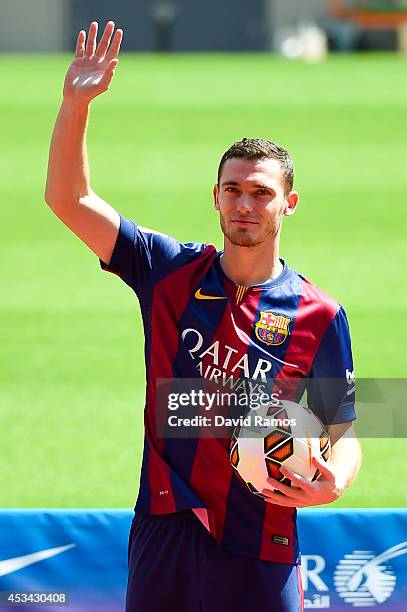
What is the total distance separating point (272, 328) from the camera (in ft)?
13.4

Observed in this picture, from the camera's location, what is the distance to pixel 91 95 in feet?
13.3

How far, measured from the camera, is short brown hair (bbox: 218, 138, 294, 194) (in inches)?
162

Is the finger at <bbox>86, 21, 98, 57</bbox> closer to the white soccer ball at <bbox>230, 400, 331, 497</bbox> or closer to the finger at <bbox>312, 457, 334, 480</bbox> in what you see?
the white soccer ball at <bbox>230, 400, 331, 497</bbox>

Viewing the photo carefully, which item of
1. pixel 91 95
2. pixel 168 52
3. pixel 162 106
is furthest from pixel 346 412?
pixel 168 52

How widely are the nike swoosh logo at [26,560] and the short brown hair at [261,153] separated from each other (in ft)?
6.64

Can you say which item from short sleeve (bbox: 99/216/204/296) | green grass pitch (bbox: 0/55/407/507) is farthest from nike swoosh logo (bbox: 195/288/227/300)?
green grass pitch (bbox: 0/55/407/507)

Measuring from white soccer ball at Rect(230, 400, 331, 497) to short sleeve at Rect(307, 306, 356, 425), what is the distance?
100mm

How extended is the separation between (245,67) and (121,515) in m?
24.6

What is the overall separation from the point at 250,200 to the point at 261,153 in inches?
6.9

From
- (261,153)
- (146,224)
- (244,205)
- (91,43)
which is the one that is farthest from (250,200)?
(146,224)

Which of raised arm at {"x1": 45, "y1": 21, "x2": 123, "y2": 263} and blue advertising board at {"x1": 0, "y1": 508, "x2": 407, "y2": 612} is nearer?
raised arm at {"x1": 45, "y1": 21, "x2": 123, "y2": 263}

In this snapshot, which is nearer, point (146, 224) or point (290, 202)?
point (290, 202)

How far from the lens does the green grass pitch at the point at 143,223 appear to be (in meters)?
7.68

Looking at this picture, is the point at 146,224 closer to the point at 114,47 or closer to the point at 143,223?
the point at 143,223
